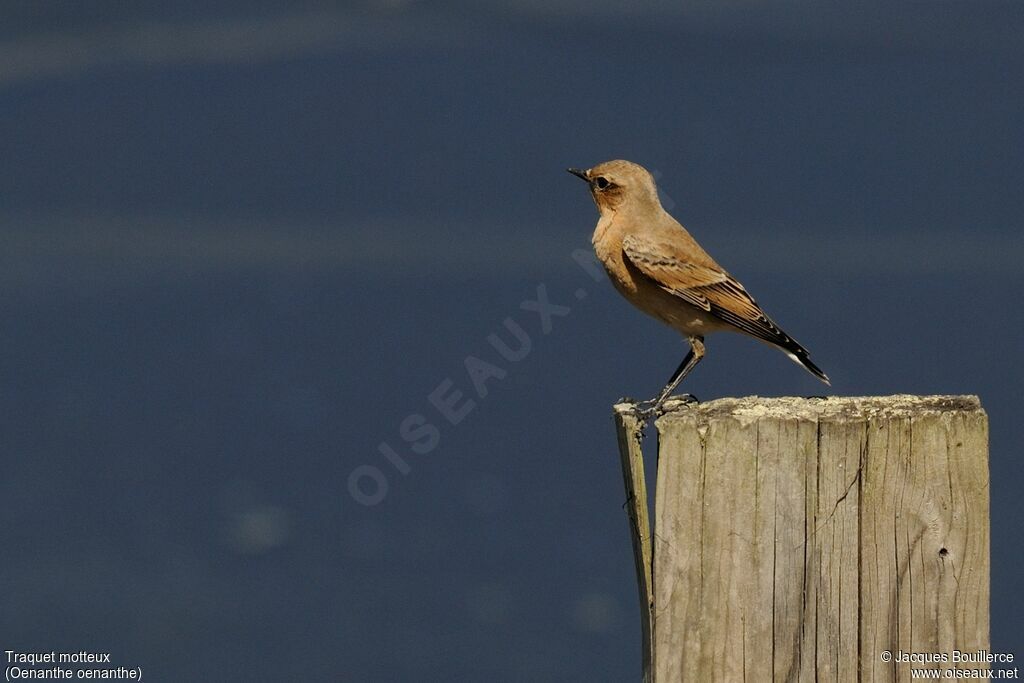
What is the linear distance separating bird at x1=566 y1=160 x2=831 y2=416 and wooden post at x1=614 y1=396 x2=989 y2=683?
239 centimetres

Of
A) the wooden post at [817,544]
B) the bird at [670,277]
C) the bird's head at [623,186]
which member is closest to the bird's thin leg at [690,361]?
the bird at [670,277]

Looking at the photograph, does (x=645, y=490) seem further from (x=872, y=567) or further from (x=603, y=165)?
(x=603, y=165)

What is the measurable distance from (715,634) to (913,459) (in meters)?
0.86

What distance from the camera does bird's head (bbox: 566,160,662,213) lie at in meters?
7.73

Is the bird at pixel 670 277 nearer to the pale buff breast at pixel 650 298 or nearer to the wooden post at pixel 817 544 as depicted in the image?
the pale buff breast at pixel 650 298

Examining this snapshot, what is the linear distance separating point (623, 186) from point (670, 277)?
3.04ft

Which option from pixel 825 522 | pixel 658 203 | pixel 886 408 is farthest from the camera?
pixel 658 203

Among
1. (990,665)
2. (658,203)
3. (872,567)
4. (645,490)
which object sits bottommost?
(990,665)

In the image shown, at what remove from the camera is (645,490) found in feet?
15.9

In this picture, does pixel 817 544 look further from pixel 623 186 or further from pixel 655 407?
pixel 623 186

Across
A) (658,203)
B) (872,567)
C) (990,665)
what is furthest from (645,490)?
(658,203)

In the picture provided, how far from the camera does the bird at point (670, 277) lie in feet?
23.0

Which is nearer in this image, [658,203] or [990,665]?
[990,665]

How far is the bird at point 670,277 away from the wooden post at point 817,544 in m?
2.39
